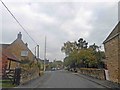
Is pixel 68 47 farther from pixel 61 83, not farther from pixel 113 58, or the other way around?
pixel 61 83

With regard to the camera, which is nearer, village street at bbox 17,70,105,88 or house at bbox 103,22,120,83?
village street at bbox 17,70,105,88

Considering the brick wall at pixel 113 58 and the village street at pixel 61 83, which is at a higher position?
the brick wall at pixel 113 58

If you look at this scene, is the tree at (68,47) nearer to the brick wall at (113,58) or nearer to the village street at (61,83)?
the village street at (61,83)

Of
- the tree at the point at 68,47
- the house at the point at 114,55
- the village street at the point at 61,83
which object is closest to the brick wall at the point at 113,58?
the house at the point at 114,55

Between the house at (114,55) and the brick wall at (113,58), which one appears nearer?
the house at (114,55)

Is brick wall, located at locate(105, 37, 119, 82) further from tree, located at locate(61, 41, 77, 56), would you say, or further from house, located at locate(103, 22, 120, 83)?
tree, located at locate(61, 41, 77, 56)

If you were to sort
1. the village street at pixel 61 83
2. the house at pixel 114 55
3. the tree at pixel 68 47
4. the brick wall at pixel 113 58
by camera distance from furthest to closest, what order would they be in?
the tree at pixel 68 47
the brick wall at pixel 113 58
the house at pixel 114 55
the village street at pixel 61 83

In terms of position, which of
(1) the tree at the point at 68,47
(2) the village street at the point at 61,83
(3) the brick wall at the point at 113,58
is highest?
(1) the tree at the point at 68,47

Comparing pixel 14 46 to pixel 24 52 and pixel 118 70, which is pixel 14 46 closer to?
pixel 24 52

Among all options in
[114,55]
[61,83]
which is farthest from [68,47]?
[114,55]

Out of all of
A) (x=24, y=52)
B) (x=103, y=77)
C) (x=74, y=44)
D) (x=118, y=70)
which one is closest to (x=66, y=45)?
(x=74, y=44)

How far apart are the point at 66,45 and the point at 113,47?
67241 millimetres

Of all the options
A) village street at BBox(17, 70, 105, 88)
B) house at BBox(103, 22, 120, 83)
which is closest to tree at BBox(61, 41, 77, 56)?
village street at BBox(17, 70, 105, 88)

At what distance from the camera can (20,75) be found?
20625 millimetres
